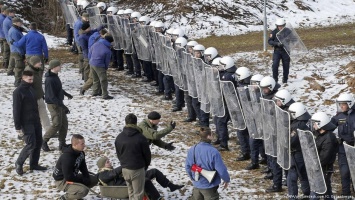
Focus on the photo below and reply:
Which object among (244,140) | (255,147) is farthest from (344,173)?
(244,140)

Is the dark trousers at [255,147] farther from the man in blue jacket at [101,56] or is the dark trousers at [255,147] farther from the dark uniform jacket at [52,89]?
the man in blue jacket at [101,56]

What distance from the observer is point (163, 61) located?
15.4 meters

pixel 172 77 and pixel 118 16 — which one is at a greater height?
pixel 118 16

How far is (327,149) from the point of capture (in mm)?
9086

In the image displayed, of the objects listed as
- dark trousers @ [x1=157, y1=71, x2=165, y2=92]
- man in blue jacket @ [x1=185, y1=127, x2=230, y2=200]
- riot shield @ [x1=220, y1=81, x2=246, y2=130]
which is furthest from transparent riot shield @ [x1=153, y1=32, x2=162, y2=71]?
man in blue jacket @ [x1=185, y1=127, x2=230, y2=200]

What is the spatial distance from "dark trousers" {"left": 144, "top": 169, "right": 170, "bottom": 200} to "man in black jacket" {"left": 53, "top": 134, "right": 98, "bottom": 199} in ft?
2.80

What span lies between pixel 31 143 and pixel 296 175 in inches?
180

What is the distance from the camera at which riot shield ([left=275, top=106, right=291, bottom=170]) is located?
948 cm

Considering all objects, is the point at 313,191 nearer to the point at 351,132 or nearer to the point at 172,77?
the point at 351,132

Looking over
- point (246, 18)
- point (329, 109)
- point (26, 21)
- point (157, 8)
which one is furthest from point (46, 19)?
point (329, 109)

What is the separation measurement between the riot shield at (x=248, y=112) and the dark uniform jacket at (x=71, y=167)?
322 cm

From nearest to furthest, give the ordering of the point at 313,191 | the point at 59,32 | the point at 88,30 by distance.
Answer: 1. the point at 313,191
2. the point at 88,30
3. the point at 59,32

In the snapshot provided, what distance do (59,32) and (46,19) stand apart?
117 cm

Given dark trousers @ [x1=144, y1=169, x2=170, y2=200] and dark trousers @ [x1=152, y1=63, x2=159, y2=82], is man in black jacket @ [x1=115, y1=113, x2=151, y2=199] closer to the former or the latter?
dark trousers @ [x1=144, y1=169, x2=170, y2=200]
